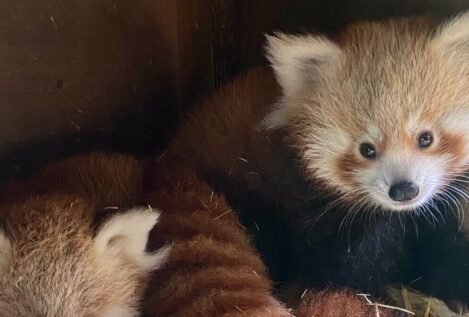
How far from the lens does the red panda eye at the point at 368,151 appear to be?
2.70 meters

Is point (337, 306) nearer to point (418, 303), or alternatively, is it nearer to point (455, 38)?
point (418, 303)

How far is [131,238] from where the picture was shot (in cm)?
245

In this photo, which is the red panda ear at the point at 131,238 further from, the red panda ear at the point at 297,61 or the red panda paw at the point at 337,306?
the red panda ear at the point at 297,61

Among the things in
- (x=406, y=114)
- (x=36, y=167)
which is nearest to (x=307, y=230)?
(x=406, y=114)

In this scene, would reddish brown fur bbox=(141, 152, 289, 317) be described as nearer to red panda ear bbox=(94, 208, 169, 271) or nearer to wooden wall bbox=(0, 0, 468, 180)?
red panda ear bbox=(94, 208, 169, 271)

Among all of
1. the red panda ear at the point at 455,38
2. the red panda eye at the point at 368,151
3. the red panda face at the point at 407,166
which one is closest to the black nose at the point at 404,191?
the red panda face at the point at 407,166

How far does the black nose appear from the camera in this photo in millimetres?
2596

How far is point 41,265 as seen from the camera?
233 cm

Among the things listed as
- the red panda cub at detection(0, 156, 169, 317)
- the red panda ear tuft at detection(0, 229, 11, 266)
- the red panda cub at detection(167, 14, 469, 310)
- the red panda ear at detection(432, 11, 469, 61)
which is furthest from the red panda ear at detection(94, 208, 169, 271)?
the red panda ear at detection(432, 11, 469, 61)

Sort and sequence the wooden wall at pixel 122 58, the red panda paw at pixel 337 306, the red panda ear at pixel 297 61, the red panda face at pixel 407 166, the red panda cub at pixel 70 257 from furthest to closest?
1. the wooden wall at pixel 122 58
2. the red panda ear at pixel 297 61
3. the red panda face at pixel 407 166
4. the red panda paw at pixel 337 306
5. the red panda cub at pixel 70 257

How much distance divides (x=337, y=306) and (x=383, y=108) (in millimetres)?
637

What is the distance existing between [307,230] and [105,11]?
1.13 meters

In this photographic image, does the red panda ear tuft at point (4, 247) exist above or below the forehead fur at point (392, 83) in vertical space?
below

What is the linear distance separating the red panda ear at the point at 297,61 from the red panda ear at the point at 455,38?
326 mm
